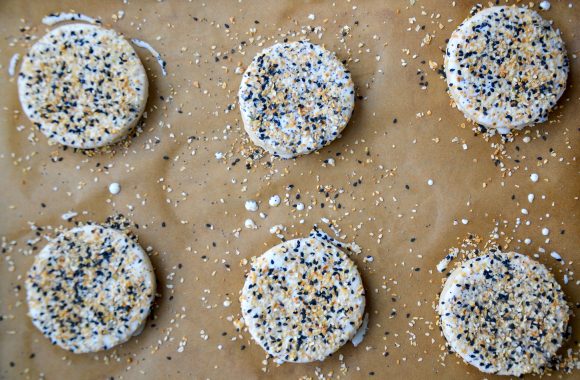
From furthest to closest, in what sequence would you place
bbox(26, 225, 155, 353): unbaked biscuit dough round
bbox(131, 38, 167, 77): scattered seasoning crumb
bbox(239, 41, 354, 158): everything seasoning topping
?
bbox(131, 38, 167, 77): scattered seasoning crumb → bbox(239, 41, 354, 158): everything seasoning topping → bbox(26, 225, 155, 353): unbaked biscuit dough round

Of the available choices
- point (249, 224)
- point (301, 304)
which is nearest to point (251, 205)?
point (249, 224)

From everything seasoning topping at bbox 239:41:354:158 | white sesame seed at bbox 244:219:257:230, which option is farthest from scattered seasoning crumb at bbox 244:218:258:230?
everything seasoning topping at bbox 239:41:354:158

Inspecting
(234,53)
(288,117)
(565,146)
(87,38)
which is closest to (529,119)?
(565,146)

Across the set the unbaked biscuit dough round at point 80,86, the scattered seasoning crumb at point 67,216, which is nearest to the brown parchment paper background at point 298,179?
the scattered seasoning crumb at point 67,216

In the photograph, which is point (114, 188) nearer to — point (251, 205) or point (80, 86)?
point (80, 86)

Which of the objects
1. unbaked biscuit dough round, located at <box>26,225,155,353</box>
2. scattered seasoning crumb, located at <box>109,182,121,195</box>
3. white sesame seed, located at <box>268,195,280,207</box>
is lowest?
unbaked biscuit dough round, located at <box>26,225,155,353</box>

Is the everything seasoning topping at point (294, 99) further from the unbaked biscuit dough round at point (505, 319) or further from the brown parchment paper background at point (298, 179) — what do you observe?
the unbaked biscuit dough round at point (505, 319)

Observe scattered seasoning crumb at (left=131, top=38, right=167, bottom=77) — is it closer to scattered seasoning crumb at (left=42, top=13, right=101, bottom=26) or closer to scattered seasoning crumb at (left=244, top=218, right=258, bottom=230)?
scattered seasoning crumb at (left=42, top=13, right=101, bottom=26)
